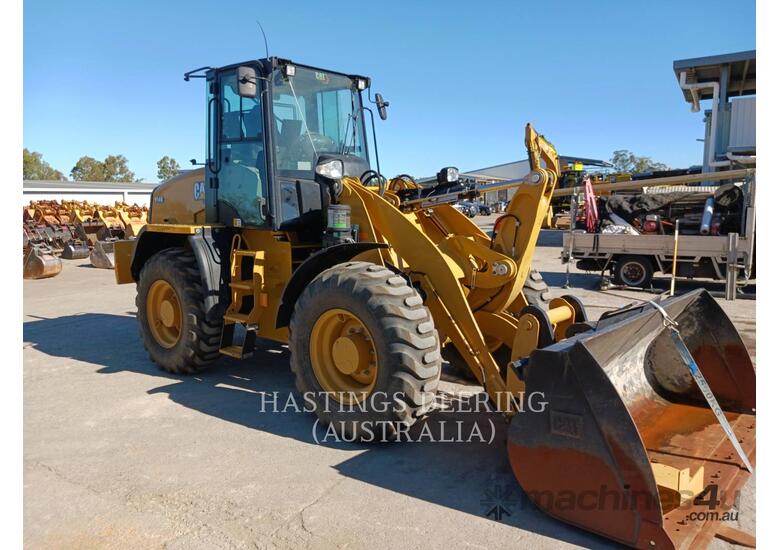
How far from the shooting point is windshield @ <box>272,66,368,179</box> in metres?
5.45

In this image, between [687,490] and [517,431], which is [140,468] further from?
[687,490]

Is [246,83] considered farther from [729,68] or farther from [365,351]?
[729,68]

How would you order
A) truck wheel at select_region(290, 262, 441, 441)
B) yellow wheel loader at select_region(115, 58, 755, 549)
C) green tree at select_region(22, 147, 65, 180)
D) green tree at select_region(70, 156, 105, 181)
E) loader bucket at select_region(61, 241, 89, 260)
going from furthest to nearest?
1. green tree at select_region(70, 156, 105, 181)
2. green tree at select_region(22, 147, 65, 180)
3. loader bucket at select_region(61, 241, 89, 260)
4. truck wheel at select_region(290, 262, 441, 441)
5. yellow wheel loader at select_region(115, 58, 755, 549)

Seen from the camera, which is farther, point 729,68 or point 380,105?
point 729,68

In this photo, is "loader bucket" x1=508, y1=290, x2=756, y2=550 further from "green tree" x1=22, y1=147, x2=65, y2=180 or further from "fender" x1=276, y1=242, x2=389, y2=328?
"green tree" x1=22, y1=147, x2=65, y2=180

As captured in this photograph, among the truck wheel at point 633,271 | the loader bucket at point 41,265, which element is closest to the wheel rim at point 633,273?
the truck wheel at point 633,271

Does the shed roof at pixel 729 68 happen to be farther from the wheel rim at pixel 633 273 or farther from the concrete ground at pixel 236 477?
the concrete ground at pixel 236 477

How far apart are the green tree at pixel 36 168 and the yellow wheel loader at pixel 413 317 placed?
7275 cm

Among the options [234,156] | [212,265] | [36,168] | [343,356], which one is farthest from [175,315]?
[36,168]

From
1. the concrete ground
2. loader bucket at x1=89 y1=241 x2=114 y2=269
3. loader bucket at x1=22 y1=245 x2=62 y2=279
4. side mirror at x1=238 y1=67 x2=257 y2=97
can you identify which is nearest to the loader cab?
side mirror at x1=238 y1=67 x2=257 y2=97

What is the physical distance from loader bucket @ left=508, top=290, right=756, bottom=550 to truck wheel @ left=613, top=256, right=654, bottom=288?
8.69 meters

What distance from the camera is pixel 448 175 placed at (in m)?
4.96

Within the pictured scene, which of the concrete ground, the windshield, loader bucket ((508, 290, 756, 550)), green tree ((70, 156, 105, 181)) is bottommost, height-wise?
the concrete ground

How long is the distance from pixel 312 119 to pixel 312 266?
5.70ft
